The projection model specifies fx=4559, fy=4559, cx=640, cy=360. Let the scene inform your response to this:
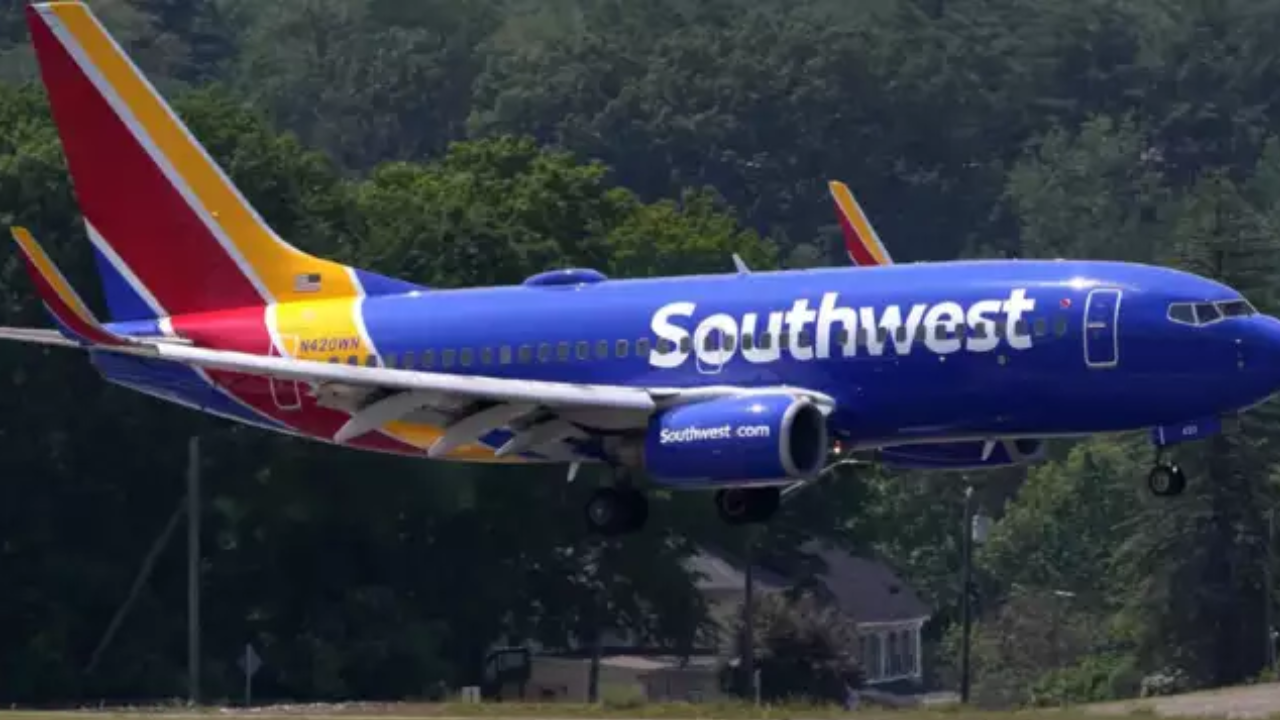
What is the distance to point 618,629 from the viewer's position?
111 m

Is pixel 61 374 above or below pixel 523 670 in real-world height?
above

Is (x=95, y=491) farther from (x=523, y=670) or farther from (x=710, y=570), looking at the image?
(x=710, y=570)

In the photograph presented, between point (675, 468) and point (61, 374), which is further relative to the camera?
point (61, 374)

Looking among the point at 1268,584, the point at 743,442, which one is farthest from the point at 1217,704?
the point at 1268,584

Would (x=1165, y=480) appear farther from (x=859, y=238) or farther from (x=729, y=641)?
(x=729, y=641)

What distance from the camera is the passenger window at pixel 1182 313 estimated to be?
67438 mm

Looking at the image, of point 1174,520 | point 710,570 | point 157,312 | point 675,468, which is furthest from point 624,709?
point 710,570

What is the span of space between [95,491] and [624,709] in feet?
131

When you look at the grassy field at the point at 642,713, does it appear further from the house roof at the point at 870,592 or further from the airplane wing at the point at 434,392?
the house roof at the point at 870,592

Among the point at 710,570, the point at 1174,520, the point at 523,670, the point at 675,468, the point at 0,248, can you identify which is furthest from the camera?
the point at 710,570

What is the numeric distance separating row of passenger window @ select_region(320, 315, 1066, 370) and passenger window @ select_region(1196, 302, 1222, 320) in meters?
1.99

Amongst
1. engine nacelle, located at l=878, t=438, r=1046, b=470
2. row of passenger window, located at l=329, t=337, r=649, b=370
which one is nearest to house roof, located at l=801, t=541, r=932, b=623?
row of passenger window, located at l=329, t=337, r=649, b=370

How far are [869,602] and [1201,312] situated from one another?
75777mm

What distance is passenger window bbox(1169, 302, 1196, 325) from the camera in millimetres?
67438
